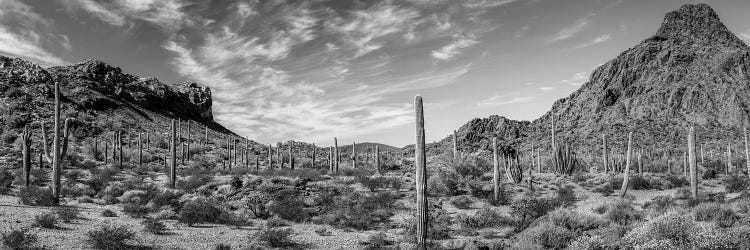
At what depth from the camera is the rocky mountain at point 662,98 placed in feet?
251

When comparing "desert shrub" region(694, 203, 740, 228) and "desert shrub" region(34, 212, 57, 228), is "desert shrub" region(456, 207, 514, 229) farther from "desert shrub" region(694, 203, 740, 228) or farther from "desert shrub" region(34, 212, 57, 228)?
"desert shrub" region(34, 212, 57, 228)

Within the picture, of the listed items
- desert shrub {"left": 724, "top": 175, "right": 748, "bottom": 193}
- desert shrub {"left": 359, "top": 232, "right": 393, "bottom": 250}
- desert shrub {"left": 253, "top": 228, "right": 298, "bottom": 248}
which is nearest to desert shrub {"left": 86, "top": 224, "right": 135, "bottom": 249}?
desert shrub {"left": 253, "top": 228, "right": 298, "bottom": 248}

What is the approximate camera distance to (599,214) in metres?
18.5

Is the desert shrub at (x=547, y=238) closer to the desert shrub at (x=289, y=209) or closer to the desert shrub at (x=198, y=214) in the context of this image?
the desert shrub at (x=289, y=209)

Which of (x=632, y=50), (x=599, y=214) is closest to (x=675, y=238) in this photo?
(x=599, y=214)

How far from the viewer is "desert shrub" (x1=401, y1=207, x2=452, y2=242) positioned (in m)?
16.1

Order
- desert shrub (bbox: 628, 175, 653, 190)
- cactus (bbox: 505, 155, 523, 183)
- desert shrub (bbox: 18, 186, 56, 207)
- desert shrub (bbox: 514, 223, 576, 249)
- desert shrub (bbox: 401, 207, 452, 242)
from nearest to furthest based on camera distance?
desert shrub (bbox: 514, 223, 576, 249)
desert shrub (bbox: 401, 207, 452, 242)
desert shrub (bbox: 18, 186, 56, 207)
desert shrub (bbox: 628, 175, 653, 190)
cactus (bbox: 505, 155, 523, 183)

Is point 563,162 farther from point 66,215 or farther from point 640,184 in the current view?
point 66,215

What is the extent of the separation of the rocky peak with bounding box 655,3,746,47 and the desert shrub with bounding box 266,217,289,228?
10736 centimetres

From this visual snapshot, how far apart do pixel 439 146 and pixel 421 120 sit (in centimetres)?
9006

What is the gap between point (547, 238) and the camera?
12859 millimetres

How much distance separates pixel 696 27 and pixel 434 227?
386ft

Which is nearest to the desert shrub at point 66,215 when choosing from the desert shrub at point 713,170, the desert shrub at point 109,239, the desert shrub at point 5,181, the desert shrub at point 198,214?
the desert shrub at point 109,239

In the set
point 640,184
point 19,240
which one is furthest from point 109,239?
point 640,184
